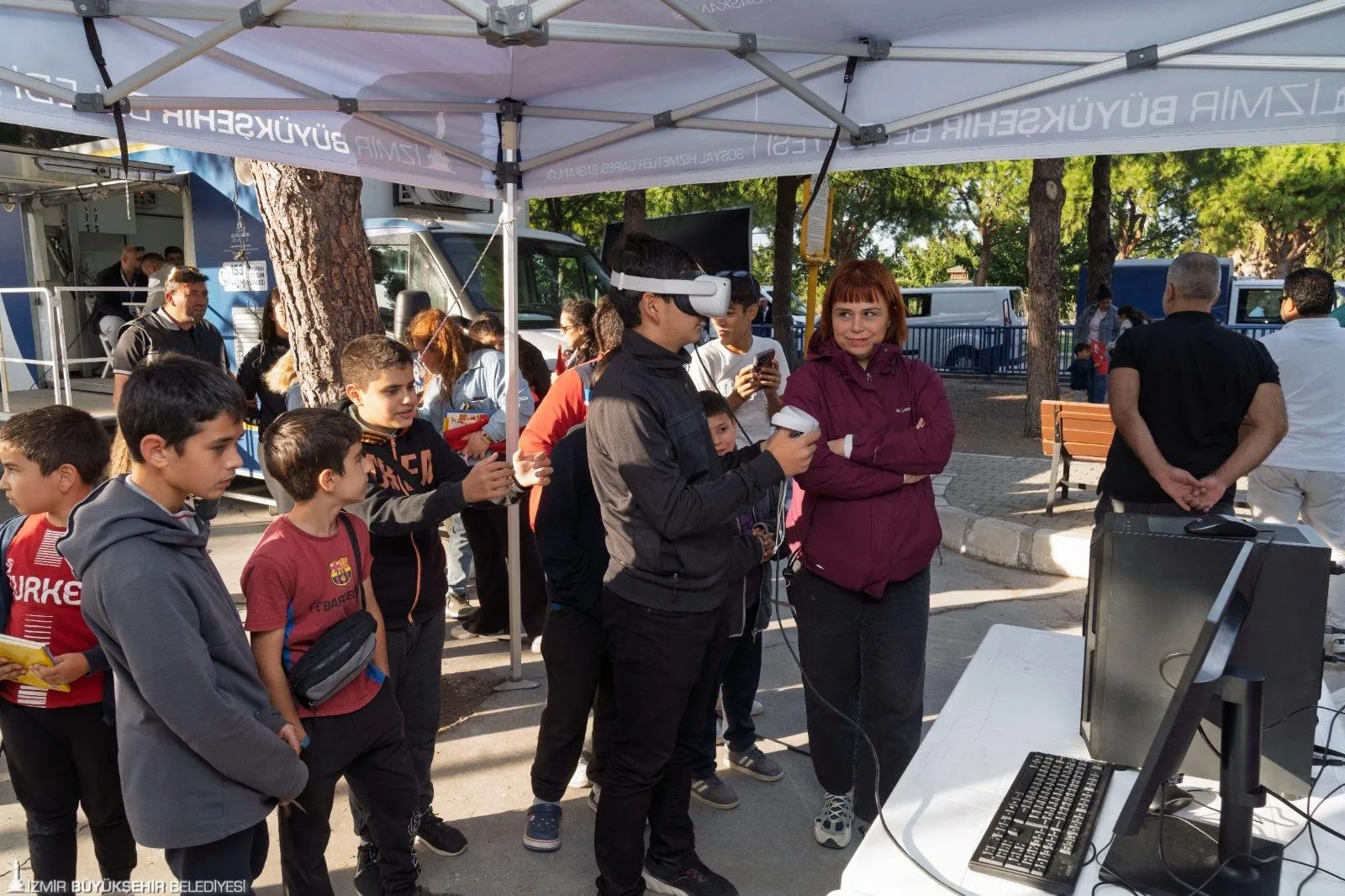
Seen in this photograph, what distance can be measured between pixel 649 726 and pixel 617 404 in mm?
949

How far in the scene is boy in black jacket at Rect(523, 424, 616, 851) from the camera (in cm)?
313

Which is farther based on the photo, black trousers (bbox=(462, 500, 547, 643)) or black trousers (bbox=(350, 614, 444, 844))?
black trousers (bbox=(462, 500, 547, 643))

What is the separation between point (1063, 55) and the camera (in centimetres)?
300

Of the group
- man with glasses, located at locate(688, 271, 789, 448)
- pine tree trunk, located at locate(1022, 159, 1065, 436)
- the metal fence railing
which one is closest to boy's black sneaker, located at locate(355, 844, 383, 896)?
man with glasses, located at locate(688, 271, 789, 448)

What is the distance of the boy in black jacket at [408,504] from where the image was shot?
2.88 m

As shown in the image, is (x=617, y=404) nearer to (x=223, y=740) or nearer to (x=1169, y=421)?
(x=223, y=740)

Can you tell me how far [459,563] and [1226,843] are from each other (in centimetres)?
494

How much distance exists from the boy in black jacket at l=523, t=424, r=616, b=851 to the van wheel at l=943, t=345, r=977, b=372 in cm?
2098

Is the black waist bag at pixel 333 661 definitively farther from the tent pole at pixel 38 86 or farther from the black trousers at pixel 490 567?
the black trousers at pixel 490 567

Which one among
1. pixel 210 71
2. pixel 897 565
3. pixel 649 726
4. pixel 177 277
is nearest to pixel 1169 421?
pixel 897 565

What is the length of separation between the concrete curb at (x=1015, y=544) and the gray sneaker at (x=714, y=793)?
345 cm

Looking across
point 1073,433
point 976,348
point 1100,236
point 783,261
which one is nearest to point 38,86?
point 1073,433

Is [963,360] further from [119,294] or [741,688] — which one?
[741,688]

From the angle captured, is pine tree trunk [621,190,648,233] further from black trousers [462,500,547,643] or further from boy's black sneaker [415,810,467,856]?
boy's black sneaker [415,810,467,856]
